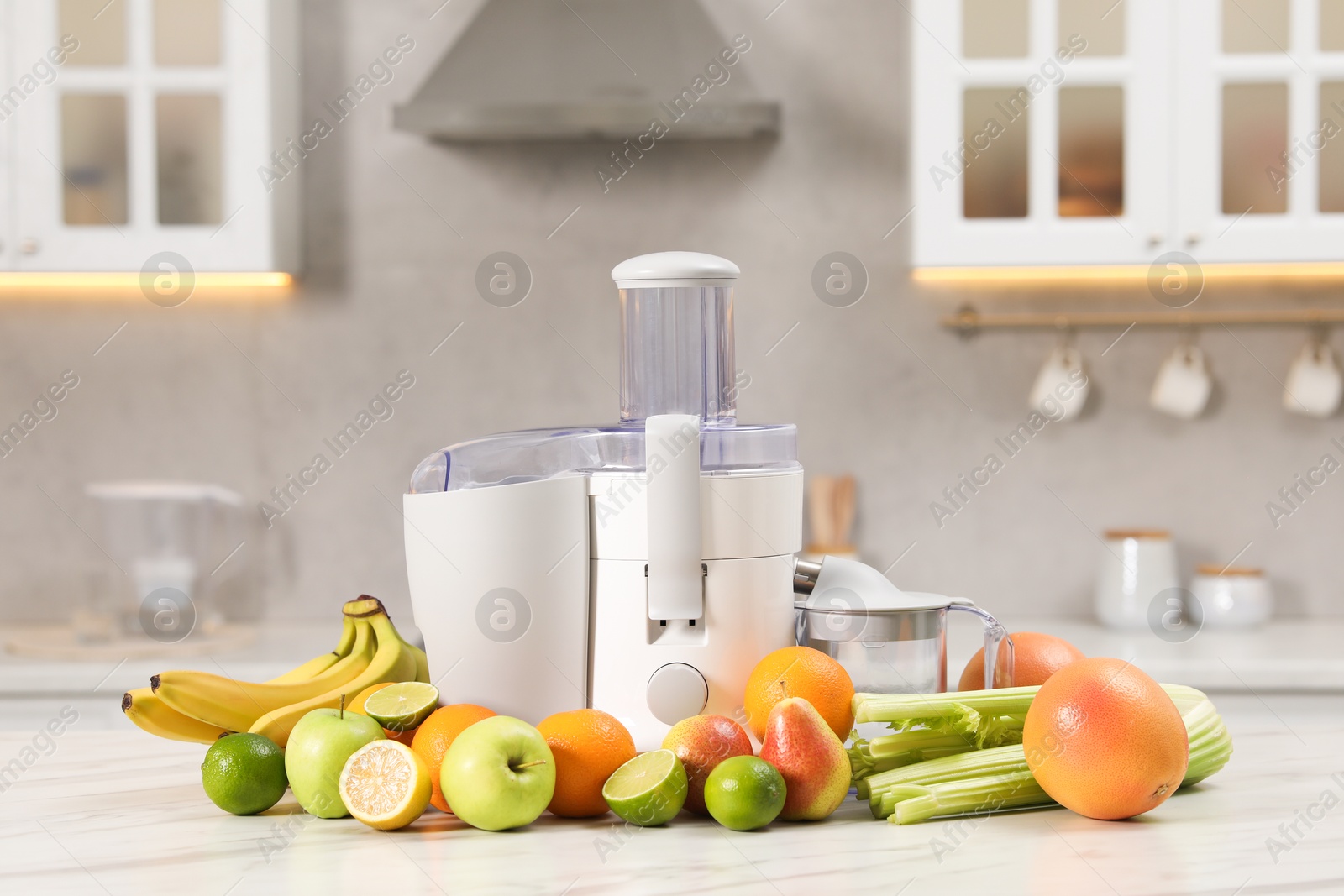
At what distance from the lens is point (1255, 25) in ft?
7.38

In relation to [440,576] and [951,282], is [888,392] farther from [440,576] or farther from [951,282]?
[440,576]

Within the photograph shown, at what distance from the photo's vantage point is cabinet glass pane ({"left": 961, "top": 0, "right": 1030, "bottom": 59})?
2248 millimetres

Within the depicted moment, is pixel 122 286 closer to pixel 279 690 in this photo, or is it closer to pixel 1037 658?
pixel 279 690

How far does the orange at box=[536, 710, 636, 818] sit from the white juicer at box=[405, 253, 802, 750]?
4.1 inches

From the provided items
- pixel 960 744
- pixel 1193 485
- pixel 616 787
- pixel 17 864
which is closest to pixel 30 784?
pixel 17 864

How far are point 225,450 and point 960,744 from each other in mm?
2077

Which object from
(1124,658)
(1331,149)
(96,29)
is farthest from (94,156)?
(1331,149)

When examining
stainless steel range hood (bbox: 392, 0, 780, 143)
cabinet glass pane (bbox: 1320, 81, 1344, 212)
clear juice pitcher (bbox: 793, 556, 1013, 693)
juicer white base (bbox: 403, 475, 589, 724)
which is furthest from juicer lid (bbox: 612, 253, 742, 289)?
cabinet glass pane (bbox: 1320, 81, 1344, 212)

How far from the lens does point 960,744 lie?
87 centimetres

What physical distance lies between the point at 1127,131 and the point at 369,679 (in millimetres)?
1857

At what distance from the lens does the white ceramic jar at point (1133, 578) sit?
92.8 inches

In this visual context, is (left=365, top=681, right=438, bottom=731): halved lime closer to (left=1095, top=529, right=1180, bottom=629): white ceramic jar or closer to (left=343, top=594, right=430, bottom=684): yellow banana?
(left=343, top=594, right=430, bottom=684): yellow banana

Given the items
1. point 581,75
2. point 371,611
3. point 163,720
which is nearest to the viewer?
point 163,720

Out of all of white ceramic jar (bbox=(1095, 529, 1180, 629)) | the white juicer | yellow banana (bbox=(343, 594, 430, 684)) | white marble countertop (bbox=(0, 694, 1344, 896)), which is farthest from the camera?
white ceramic jar (bbox=(1095, 529, 1180, 629))
